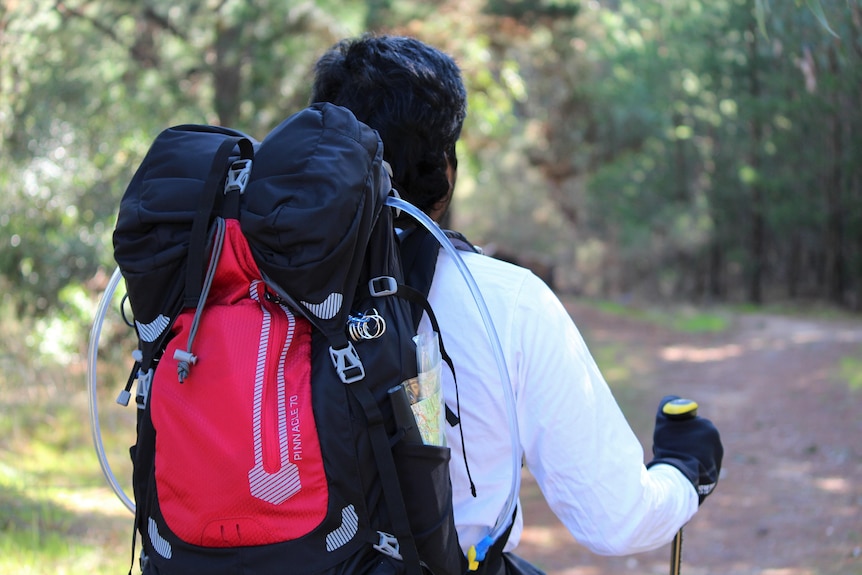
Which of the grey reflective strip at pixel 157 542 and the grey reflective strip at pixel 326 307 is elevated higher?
the grey reflective strip at pixel 326 307

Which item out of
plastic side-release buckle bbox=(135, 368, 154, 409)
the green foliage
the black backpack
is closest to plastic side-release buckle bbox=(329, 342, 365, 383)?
the black backpack

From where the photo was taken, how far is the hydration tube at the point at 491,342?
1448 millimetres

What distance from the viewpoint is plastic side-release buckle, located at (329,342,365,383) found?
1.35 m

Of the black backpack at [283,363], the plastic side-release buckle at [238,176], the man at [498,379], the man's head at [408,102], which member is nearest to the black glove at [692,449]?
the man at [498,379]

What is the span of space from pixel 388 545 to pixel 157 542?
1.23 feet

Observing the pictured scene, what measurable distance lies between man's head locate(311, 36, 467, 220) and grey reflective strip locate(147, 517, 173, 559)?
71 centimetres

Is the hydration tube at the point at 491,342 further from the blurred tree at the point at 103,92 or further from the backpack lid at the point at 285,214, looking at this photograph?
the blurred tree at the point at 103,92

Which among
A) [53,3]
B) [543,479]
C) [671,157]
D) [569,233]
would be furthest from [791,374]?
[569,233]

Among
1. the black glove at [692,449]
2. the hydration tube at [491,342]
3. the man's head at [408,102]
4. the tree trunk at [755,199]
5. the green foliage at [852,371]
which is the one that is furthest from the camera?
the tree trunk at [755,199]

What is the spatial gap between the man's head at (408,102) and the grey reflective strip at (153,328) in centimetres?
48

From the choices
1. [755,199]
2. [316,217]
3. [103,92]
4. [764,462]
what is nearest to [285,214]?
[316,217]

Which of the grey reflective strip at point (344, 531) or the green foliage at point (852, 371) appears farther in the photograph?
the green foliage at point (852, 371)

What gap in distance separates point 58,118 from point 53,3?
1221 millimetres

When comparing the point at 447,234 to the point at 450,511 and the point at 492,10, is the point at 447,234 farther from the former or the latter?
the point at 492,10
